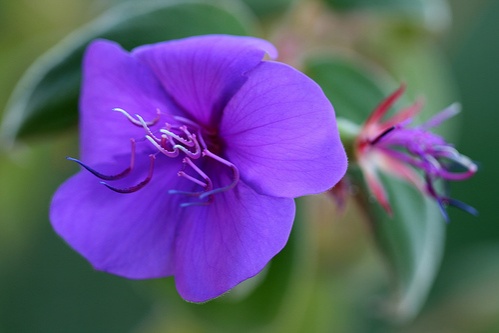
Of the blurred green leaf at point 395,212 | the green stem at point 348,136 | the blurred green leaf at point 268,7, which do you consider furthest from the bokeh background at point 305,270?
the green stem at point 348,136

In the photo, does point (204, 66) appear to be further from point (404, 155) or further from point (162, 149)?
point (404, 155)

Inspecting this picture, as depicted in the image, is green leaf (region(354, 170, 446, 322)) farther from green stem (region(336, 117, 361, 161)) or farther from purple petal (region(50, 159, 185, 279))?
purple petal (region(50, 159, 185, 279))

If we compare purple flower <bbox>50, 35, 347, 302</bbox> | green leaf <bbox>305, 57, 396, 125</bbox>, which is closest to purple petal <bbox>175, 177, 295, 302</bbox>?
purple flower <bbox>50, 35, 347, 302</bbox>

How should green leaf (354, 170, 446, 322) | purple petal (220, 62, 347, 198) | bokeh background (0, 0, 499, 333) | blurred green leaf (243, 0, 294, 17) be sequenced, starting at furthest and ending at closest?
bokeh background (0, 0, 499, 333), blurred green leaf (243, 0, 294, 17), green leaf (354, 170, 446, 322), purple petal (220, 62, 347, 198)

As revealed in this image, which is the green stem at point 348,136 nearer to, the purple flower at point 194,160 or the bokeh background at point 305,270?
the purple flower at point 194,160

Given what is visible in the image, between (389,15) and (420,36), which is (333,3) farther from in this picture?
(420,36)

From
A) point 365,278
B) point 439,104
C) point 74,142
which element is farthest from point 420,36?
point 74,142
